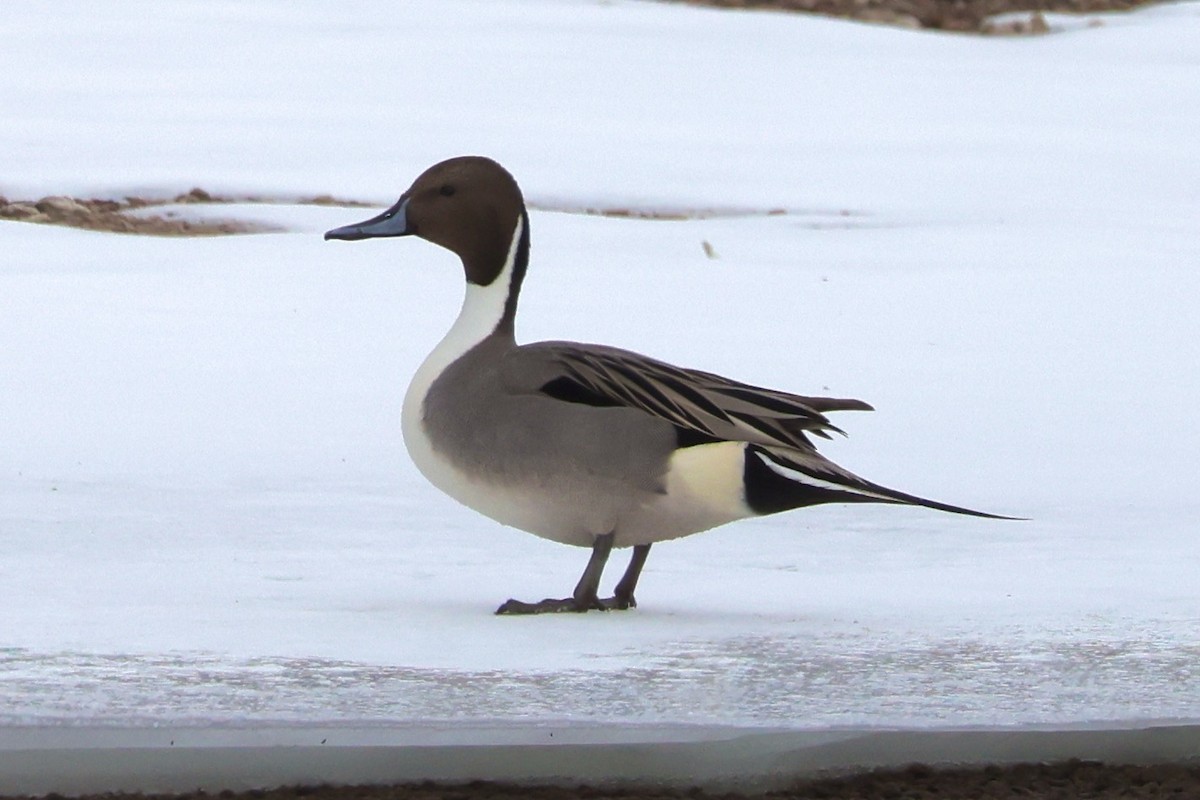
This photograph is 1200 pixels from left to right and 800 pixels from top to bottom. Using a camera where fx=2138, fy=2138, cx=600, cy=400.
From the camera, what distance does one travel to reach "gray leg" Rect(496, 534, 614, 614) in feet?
12.5

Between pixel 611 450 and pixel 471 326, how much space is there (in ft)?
1.42

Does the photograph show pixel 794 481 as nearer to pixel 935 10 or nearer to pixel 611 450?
pixel 611 450

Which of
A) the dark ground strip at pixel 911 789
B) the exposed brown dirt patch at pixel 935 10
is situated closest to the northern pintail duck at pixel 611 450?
the dark ground strip at pixel 911 789

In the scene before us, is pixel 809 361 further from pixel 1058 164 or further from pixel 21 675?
pixel 1058 164

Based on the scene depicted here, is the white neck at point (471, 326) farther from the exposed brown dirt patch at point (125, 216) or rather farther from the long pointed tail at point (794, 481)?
the exposed brown dirt patch at point (125, 216)

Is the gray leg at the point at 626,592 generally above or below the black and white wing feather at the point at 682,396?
below

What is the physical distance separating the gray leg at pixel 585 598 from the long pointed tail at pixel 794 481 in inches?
11.1

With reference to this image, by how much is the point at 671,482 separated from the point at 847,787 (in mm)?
919

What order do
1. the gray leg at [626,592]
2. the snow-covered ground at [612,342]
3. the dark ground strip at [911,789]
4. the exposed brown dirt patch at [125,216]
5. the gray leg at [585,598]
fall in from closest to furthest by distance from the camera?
the dark ground strip at [911,789], the snow-covered ground at [612,342], the gray leg at [585,598], the gray leg at [626,592], the exposed brown dirt patch at [125,216]

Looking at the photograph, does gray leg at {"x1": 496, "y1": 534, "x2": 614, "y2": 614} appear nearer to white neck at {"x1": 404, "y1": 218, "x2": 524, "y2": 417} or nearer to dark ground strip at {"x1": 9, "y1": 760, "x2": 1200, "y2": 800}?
white neck at {"x1": 404, "y1": 218, "x2": 524, "y2": 417}

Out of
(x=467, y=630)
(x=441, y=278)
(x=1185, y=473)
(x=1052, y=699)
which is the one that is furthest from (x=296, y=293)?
(x=1052, y=699)

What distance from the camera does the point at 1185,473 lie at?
527cm

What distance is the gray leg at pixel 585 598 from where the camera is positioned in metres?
3.80

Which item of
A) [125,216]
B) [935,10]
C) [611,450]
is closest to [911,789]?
[611,450]
